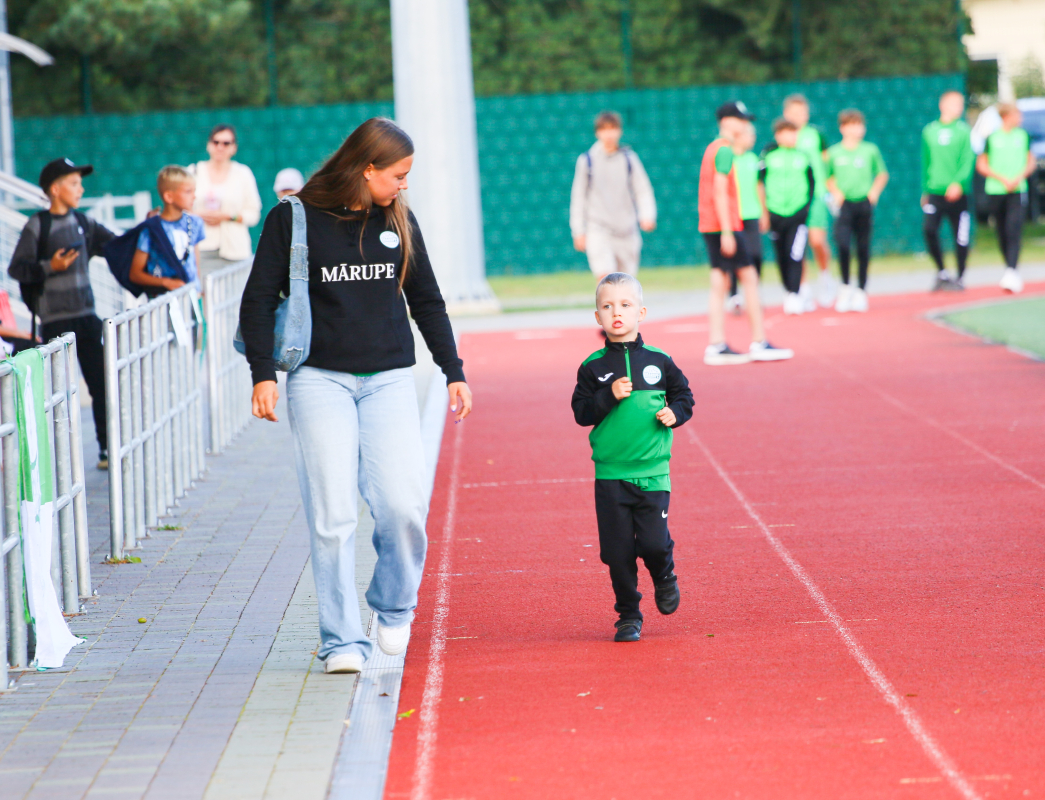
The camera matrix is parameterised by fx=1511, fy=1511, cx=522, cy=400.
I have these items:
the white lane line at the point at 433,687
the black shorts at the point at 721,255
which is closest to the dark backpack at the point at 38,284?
the white lane line at the point at 433,687

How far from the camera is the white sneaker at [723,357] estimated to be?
13234mm

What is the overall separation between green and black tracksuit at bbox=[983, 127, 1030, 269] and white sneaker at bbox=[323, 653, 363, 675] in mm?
15026

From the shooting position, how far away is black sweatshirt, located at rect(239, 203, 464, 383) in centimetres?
503

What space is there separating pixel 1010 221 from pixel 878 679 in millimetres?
14905

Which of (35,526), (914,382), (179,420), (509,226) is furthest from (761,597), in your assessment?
(509,226)

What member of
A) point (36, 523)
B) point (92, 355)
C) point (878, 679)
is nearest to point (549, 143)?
point (92, 355)

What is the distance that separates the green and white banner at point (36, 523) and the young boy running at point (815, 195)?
11.4 metres

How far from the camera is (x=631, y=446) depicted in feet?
18.0

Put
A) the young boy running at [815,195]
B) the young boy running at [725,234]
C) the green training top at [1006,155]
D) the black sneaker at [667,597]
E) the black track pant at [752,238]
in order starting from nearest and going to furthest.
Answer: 1. the black sneaker at [667,597]
2. the young boy running at [725,234]
3. the black track pant at [752,238]
4. the young boy running at [815,195]
5. the green training top at [1006,155]

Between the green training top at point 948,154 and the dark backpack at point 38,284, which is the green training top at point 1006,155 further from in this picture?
the dark backpack at point 38,284

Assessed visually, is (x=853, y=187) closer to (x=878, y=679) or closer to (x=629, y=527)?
(x=629, y=527)

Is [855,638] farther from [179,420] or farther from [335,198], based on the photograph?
[179,420]

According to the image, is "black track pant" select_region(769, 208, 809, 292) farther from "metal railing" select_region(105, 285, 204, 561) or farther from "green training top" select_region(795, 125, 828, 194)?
"metal railing" select_region(105, 285, 204, 561)

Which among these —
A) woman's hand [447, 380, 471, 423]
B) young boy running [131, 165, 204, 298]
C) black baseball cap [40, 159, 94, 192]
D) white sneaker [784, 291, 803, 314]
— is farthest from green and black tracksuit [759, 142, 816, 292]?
woman's hand [447, 380, 471, 423]
